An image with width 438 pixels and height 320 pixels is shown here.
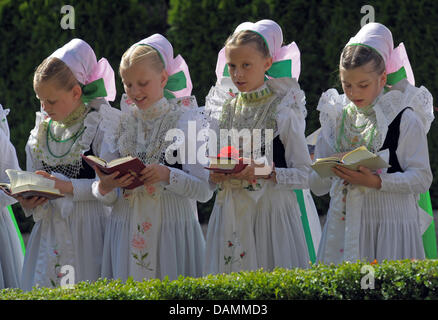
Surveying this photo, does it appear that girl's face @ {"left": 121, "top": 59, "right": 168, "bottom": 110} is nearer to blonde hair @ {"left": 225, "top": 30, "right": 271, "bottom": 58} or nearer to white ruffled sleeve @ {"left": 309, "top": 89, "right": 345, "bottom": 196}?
blonde hair @ {"left": 225, "top": 30, "right": 271, "bottom": 58}

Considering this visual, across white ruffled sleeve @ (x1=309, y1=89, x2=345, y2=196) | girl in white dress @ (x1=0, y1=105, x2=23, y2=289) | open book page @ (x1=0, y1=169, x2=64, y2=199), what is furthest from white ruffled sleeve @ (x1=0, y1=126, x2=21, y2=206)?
white ruffled sleeve @ (x1=309, y1=89, x2=345, y2=196)

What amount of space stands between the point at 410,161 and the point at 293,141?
28.8 inches

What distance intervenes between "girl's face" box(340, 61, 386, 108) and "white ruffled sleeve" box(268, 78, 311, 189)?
356mm

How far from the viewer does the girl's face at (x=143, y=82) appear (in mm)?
6199

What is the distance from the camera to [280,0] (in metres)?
9.36

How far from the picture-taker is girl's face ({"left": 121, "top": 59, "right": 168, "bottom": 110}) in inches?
244

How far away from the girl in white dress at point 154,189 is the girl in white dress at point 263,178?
22cm

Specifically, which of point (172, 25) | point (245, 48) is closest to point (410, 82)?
point (245, 48)

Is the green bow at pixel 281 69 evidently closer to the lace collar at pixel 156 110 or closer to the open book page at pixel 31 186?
the lace collar at pixel 156 110

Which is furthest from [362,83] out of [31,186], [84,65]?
[31,186]

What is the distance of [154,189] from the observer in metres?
6.19

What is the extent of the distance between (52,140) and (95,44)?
136 inches

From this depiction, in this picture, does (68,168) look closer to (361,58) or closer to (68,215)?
(68,215)

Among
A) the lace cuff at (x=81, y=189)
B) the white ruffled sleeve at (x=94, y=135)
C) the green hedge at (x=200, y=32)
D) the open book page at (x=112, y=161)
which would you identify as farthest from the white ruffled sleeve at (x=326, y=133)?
the green hedge at (x=200, y=32)
